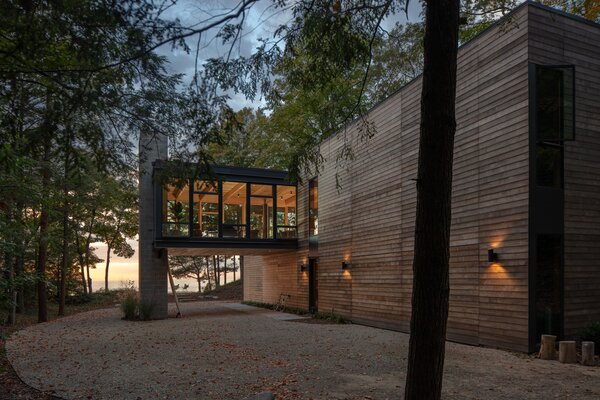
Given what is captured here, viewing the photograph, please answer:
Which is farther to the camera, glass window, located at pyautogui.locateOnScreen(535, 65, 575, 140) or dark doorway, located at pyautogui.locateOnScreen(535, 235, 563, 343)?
glass window, located at pyautogui.locateOnScreen(535, 65, 575, 140)

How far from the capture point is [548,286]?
309 inches

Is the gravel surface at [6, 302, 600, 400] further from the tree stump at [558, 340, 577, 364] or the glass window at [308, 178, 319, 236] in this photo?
the glass window at [308, 178, 319, 236]

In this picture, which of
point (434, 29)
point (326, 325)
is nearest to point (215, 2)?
point (434, 29)

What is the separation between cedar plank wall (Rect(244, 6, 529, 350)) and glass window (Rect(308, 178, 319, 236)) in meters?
2.53

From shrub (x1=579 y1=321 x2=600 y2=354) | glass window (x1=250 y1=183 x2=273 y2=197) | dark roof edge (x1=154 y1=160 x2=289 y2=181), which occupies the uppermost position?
dark roof edge (x1=154 y1=160 x2=289 y2=181)

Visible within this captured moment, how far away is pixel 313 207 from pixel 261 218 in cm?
321

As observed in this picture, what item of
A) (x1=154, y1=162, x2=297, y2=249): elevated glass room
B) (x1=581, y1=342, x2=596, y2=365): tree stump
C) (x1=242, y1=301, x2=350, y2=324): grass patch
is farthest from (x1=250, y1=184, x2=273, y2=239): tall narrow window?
(x1=581, y1=342, x2=596, y2=365): tree stump

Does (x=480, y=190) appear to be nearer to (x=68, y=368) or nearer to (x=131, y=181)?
(x=131, y=181)

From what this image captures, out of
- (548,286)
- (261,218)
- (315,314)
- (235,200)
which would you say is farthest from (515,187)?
(235,200)

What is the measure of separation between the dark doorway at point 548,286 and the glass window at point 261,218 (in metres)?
10.4

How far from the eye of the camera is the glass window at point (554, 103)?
26.2 ft

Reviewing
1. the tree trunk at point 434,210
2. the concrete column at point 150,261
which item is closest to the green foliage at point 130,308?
the concrete column at point 150,261

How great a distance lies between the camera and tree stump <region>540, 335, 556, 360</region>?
7.26 m

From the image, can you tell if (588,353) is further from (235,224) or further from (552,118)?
(235,224)
